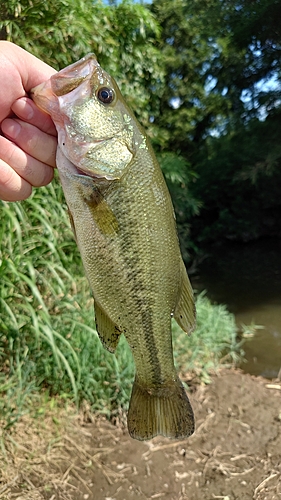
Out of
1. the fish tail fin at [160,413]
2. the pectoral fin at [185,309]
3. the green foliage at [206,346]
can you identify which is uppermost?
the pectoral fin at [185,309]

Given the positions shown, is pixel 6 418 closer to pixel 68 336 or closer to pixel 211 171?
pixel 68 336

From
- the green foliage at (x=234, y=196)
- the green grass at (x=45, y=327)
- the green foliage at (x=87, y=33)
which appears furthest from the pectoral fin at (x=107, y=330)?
the green foliage at (x=234, y=196)

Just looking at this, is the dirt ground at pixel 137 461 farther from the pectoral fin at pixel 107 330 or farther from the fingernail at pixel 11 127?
the fingernail at pixel 11 127

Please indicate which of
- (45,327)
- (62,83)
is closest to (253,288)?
(45,327)

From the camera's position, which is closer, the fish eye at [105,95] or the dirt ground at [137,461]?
the fish eye at [105,95]

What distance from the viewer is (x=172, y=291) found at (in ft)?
5.11

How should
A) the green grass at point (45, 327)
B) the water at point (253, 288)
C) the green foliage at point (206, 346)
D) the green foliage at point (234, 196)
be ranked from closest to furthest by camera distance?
the green grass at point (45, 327) < the green foliage at point (206, 346) < the water at point (253, 288) < the green foliage at point (234, 196)

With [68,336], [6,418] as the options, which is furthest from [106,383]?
[6,418]

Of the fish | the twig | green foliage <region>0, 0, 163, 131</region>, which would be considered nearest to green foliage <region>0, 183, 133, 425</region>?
the twig

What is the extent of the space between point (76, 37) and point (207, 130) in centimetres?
1335

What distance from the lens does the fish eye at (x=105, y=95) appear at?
139cm

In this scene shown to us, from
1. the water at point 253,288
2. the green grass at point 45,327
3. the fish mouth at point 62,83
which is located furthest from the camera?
the water at point 253,288

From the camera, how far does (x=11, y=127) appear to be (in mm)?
1484

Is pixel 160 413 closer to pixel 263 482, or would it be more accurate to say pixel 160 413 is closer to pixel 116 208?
pixel 116 208
